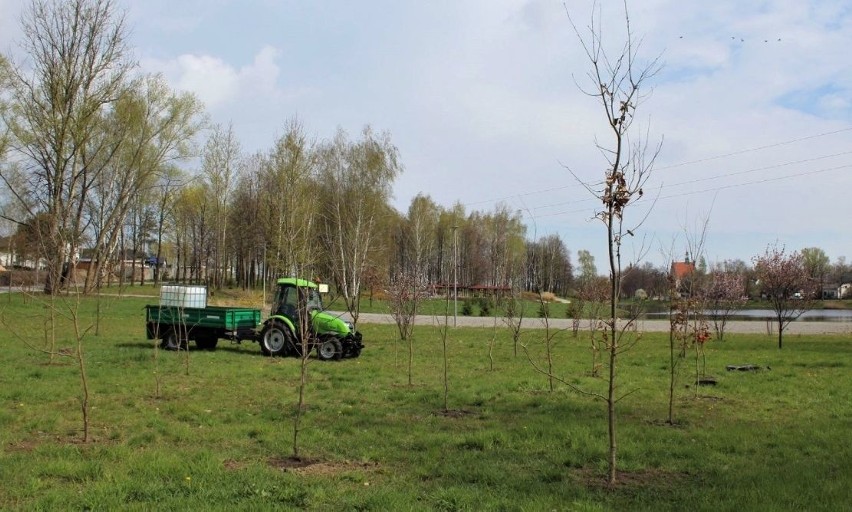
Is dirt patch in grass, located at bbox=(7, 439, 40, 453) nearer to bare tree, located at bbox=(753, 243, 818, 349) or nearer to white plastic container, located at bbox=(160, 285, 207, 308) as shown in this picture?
white plastic container, located at bbox=(160, 285, 207, 308)

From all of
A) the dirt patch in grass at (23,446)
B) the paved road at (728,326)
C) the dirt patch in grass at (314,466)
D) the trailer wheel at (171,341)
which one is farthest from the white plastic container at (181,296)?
the paved road at (728,326)

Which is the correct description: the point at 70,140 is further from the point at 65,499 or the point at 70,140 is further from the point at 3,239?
the point at 65,499

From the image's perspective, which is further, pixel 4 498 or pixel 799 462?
pixel 799 462

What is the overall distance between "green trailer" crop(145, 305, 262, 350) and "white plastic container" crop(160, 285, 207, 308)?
0.31 meters

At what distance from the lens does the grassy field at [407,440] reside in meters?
4.59

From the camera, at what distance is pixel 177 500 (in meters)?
4.36

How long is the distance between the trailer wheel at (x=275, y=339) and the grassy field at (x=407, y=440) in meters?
2.00

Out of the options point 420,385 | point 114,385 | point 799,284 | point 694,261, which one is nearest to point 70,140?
point 114,385

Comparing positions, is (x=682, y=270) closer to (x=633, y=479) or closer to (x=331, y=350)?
(x=633, y=479)

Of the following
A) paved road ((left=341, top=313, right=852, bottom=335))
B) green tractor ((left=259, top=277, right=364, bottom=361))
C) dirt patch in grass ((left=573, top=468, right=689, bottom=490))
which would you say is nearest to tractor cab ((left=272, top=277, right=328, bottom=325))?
green tractor ((left=259, top=277, right=364, bottom=361))

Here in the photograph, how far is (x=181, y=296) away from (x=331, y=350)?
14.4 ft

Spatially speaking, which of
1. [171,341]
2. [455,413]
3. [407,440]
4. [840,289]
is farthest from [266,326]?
[840,289]

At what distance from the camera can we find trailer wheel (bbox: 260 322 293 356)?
1470 centimetres

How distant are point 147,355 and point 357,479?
390 inches
